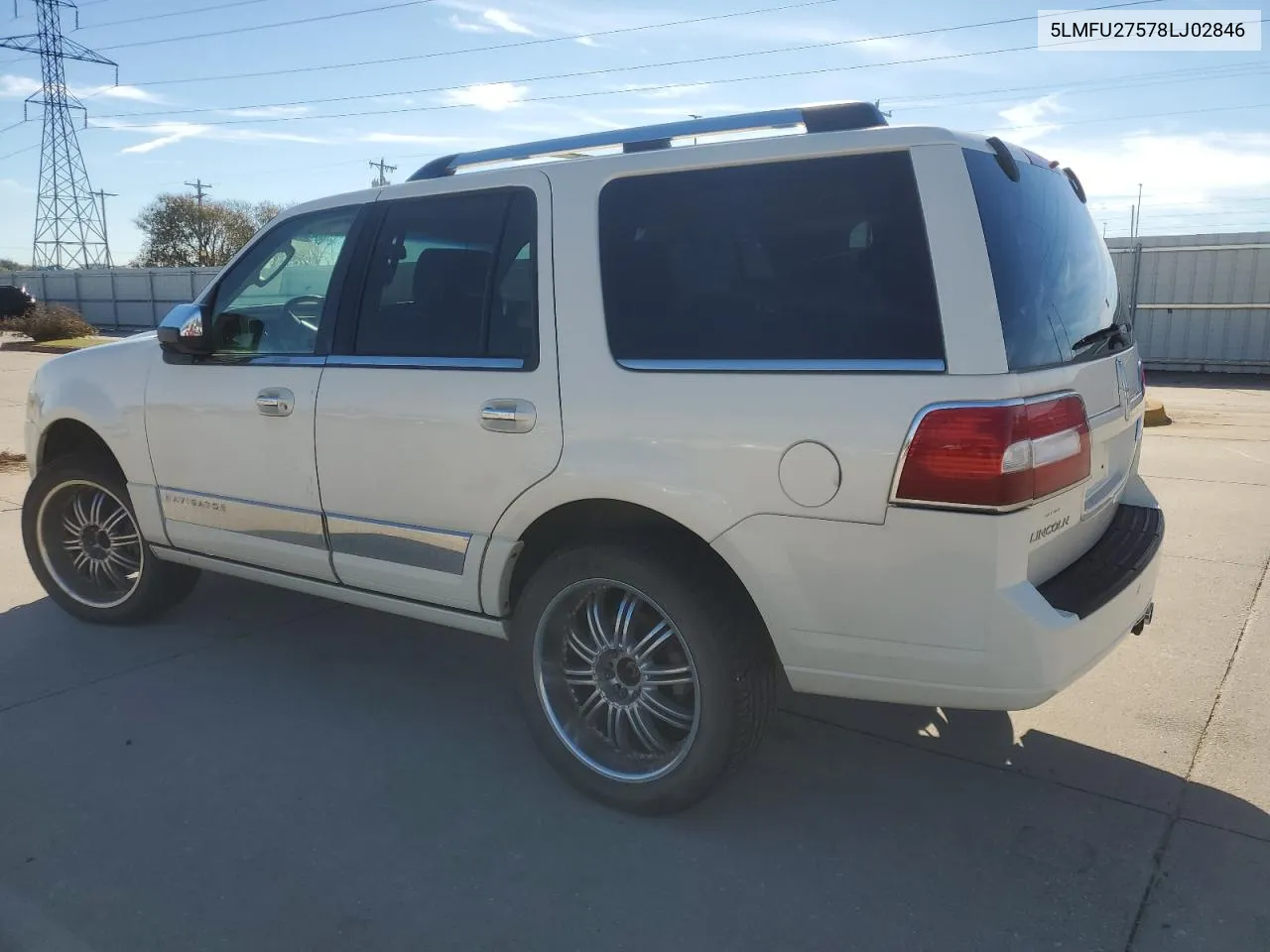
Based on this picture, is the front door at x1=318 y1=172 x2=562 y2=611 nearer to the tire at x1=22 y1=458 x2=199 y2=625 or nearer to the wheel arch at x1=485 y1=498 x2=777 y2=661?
the wheel arch at x1=485 y1=498 x2=777 y2=661

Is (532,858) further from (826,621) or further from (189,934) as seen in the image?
(826,621)

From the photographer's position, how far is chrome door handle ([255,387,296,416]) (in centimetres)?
381

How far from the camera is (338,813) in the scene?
3.19 m

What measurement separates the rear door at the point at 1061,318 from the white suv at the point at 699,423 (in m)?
0.02

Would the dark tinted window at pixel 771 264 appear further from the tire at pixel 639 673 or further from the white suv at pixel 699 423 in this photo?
the tire at pixel 639 673

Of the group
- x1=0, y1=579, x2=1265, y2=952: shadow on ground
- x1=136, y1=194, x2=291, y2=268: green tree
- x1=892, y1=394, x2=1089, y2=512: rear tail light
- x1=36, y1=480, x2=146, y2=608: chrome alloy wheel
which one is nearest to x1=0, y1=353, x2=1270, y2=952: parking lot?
x1=0, y1=579, x2=1265, y2=952: shadow on ground

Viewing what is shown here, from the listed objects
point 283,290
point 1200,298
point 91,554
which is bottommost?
point 91,554

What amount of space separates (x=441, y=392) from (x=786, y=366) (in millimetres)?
1248

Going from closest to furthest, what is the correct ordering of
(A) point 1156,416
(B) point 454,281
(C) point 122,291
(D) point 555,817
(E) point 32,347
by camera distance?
1. (D) point 555,817
2. (B) point 454,281
3. (A) point 1156,416
4. (E) point 32,347
5. (C) point 122,291

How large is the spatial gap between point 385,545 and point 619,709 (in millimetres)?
1051

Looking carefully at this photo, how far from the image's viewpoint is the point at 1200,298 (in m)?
18.2

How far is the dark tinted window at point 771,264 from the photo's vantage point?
265 cm

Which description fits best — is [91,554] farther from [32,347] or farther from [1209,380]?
[32,347]

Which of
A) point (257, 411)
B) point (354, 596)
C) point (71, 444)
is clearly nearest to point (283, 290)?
point (257, 411)
